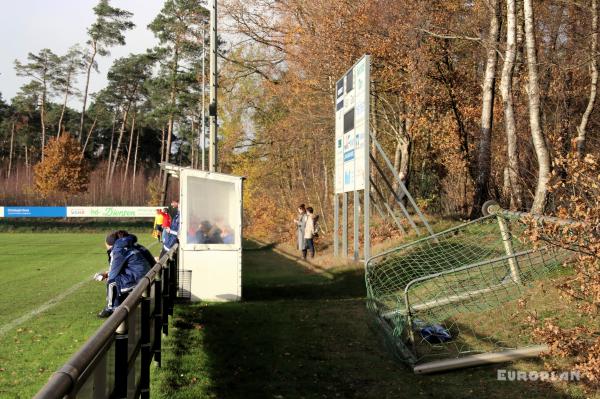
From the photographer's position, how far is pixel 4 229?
37.7 m

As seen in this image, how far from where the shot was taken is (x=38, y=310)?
10008 mm

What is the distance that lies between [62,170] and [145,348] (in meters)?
57.1

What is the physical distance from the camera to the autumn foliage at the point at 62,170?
57.5m

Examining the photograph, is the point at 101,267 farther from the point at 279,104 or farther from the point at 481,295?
the point at 279,104

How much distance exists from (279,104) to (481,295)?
86.4 feet

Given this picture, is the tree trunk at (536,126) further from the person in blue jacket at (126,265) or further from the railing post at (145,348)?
the railing post at (145,348)

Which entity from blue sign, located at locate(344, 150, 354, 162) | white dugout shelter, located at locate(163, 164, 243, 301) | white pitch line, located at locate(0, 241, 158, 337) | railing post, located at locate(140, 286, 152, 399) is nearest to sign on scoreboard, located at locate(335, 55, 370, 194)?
blue sign, located at locate(344, 150, 354, 162)

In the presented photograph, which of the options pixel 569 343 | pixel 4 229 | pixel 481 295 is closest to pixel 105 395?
pixel 569 343

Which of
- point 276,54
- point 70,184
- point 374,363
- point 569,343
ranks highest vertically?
point 276,54

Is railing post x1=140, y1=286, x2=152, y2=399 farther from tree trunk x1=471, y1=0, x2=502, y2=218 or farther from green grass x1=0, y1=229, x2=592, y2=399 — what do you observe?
tree trunk x1=471, y1=0, x2=502, y2=218

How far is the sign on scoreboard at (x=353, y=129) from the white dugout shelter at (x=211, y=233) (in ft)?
11.0

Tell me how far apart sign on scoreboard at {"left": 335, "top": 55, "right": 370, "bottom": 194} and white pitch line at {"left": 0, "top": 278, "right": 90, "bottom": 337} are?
630cm

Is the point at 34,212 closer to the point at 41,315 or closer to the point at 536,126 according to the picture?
the point at 41,315

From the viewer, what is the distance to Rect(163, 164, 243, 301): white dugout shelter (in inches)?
429
